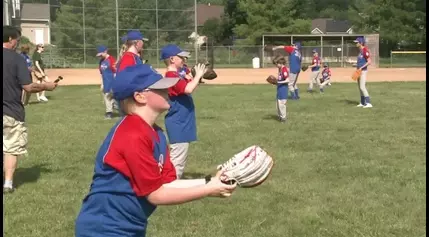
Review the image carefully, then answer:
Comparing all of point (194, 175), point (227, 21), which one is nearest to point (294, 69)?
point (194, 175)

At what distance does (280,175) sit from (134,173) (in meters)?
5.82

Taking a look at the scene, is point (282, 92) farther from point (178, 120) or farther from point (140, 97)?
point (140, 97)

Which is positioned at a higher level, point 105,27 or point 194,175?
point 105,27

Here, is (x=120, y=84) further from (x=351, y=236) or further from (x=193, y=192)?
(x=351, y=236)

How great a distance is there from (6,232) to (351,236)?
3.30 metres

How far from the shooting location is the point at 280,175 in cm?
884

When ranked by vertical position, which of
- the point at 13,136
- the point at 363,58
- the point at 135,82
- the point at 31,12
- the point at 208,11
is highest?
the point at 208,11

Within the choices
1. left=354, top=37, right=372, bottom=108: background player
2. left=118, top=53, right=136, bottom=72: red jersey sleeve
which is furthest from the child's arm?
left=354, top=37, right=372, bottom=108: background player

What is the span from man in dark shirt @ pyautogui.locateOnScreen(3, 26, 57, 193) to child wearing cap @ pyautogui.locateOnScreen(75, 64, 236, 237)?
14.3 feet

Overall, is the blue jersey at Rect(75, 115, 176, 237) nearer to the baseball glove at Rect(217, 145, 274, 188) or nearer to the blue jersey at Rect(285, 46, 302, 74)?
the baseball glove at Rect(217, 145, 274, 188)

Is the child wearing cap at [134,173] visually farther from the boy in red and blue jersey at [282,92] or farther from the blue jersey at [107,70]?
the blue jersey at [107,70]

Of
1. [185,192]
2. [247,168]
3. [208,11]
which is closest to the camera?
[185,192]

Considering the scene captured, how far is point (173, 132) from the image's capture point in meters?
7.61

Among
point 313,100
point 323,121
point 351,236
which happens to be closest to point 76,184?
point 351,236
